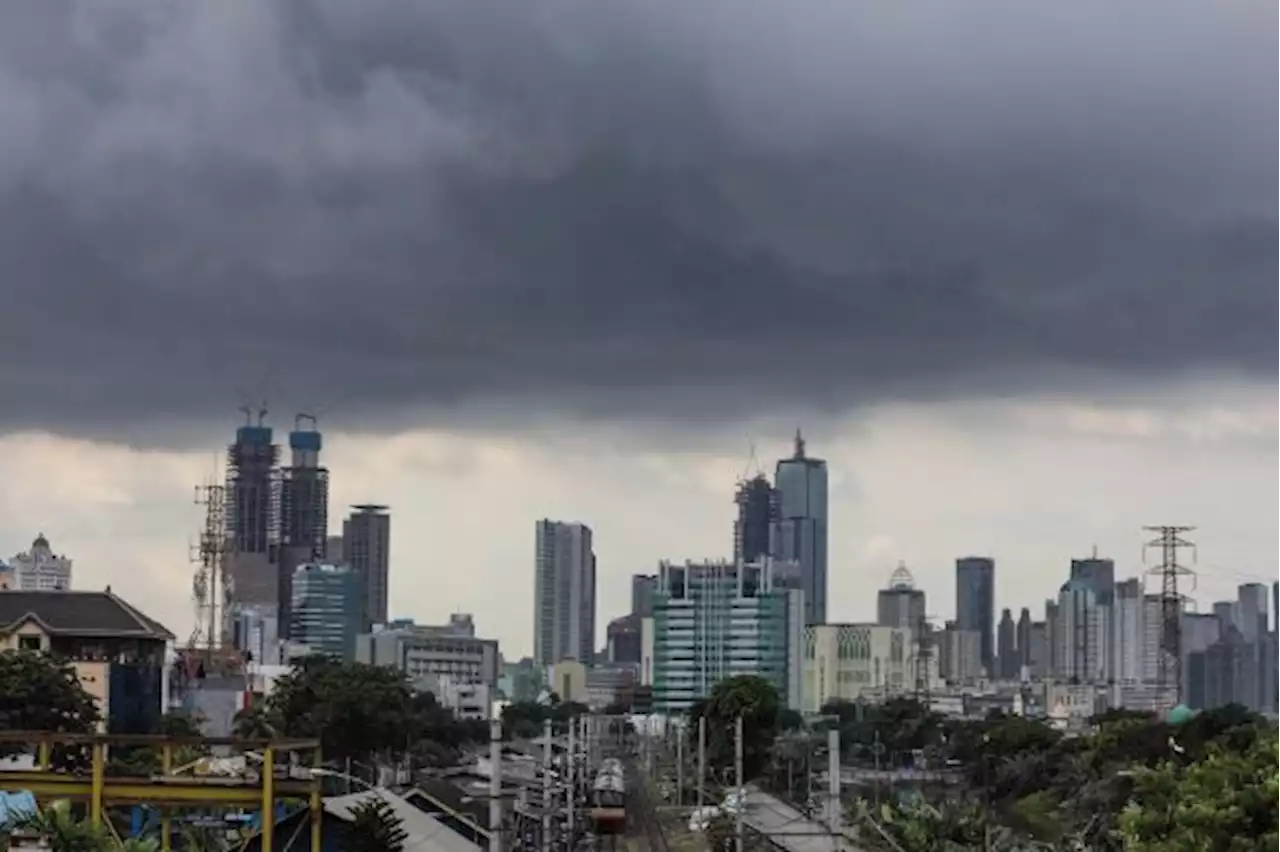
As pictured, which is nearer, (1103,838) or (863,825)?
(1103,838)

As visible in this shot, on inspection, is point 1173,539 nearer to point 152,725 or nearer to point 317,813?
point 152,725

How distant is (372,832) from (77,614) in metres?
70.9

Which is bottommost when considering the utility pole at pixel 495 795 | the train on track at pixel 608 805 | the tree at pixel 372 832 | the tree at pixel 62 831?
the train on track at pixel 608 805

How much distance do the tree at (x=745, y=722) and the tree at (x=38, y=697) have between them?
6309 cm

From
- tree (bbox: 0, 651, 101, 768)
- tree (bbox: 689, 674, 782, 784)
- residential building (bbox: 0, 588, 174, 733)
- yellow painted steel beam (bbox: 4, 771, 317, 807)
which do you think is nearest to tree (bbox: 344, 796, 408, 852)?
yellow painted steel beam (bbox: 4, 771, 317, 807)

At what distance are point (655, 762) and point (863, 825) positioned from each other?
112m

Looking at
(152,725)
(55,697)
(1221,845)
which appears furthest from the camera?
(152,725)

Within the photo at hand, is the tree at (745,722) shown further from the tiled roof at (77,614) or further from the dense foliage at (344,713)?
the tiled roof at (77,614)

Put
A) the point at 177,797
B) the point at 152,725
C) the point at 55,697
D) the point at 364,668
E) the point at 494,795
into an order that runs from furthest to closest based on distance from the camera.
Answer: the point at 364,668, the point at 152,725, the point at 55,697, the point at 177,797, the point at 494,795

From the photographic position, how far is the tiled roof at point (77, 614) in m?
124

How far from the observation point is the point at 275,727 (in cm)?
13088

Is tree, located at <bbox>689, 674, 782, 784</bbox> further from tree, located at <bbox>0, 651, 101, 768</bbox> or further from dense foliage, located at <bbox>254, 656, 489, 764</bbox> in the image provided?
tree, located at <bbox>0, 651, 101, 768</bbox>

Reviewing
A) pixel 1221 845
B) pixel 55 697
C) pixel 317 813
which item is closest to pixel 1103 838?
pixel 317 813

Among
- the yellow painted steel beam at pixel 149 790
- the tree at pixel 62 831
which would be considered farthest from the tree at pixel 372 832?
the tree at pixel 62 831
